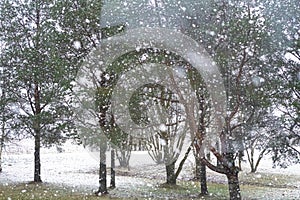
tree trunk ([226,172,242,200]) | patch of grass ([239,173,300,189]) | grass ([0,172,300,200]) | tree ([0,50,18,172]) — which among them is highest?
tree ([0,50,18,172])

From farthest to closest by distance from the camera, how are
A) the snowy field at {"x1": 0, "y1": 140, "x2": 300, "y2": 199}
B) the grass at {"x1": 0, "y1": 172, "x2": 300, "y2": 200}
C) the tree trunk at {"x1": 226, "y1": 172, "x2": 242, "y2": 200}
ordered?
the snowy field at {"x1": 0, "y1": 140, "x2": 300, "y2": 199} < the grass at {"x1": 0, "y1": 172, "x2": 300, "y2": 200} < the tree trunk at {"x1": 226, "y1": 172, "x2": 242, "y2": 200}

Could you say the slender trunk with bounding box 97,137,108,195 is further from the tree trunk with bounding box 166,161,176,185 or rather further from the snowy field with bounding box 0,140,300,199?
the snowy field with bounding box 0,140,300,199

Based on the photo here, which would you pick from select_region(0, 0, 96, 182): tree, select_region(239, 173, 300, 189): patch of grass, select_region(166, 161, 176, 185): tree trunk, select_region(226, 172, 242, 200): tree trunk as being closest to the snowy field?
select_region(239, 173, 300, 189): patch of grass

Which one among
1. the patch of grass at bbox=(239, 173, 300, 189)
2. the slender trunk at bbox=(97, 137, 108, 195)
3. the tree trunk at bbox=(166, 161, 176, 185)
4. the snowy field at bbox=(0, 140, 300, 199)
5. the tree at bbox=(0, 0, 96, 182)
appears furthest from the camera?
the patch of grass at bbox=(239, 173, 300, 189)

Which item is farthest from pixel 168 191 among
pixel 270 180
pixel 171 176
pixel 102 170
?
pixel 270 180

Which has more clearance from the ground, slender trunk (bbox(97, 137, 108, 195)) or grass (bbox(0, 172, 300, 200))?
slender trunk (bbox(97, 137, 108, 195))

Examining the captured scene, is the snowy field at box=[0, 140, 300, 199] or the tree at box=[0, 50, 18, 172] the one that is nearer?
the tree at box=[0, 50, 18, 172]

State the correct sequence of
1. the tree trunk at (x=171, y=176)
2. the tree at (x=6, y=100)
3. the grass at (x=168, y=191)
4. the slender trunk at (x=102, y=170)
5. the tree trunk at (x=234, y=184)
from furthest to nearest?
the tree trunk at (x=171, y=176)
the tree at (x=6, y=100)
the slender trunk at (x=102, y=170)
the grass at (x=168, y=191)
the tree trunk at (x=234, y=184)

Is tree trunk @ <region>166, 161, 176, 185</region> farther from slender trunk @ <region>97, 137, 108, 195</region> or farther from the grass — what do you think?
slender trunk @ <region>97, 137, 108, 195</region>

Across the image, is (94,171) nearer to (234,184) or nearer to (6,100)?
(6,100)

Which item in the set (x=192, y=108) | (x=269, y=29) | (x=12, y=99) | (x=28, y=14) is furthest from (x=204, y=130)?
(x=28, y=14)

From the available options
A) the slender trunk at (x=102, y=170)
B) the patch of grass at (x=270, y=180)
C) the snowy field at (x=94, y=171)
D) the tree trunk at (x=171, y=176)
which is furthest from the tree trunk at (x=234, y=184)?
the patch of grass at (x=270, y=180)

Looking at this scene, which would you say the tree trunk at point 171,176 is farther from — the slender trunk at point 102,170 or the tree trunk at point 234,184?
the tree trunk at point 234,184

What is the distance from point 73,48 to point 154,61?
14.7ft
